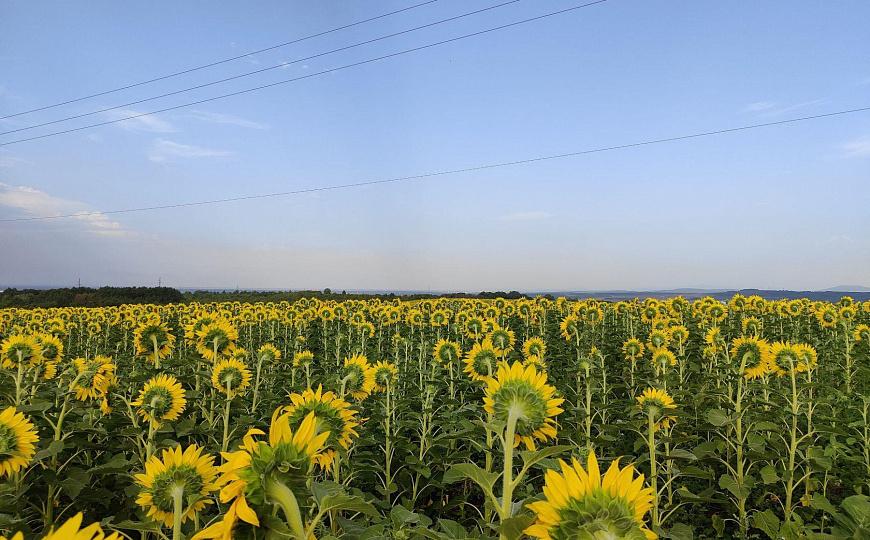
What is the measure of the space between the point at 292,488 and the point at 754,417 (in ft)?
15.5

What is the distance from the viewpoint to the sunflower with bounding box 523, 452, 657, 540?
0.93m

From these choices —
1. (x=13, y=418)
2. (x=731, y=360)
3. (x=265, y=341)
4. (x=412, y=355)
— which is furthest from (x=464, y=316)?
(x=13, y=418)

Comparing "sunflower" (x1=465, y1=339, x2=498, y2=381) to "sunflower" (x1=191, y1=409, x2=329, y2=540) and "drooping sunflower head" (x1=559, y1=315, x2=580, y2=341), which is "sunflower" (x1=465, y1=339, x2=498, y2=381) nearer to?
"sunflower" (x1=191, y1=409, x2=329, y2=540)

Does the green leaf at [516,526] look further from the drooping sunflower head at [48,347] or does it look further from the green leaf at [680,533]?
the drooping sunflower head at [48,347]

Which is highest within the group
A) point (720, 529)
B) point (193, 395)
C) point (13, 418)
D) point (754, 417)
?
point (13, 418)

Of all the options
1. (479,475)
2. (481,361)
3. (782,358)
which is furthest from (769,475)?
(479,475)

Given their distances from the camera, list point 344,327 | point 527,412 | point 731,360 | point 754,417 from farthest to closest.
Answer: point 344,327 < point 731,360 < point 754,417 < point 527,412

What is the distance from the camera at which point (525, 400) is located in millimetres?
1612

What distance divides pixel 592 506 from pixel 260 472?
67cm

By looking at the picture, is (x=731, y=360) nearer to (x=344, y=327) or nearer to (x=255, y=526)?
(x=255, y=526)

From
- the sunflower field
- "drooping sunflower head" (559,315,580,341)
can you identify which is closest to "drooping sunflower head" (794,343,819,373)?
the sunflower field

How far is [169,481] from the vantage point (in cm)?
167

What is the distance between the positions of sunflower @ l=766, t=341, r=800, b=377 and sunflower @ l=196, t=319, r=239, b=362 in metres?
5.16

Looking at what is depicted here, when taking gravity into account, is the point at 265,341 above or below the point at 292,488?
below
